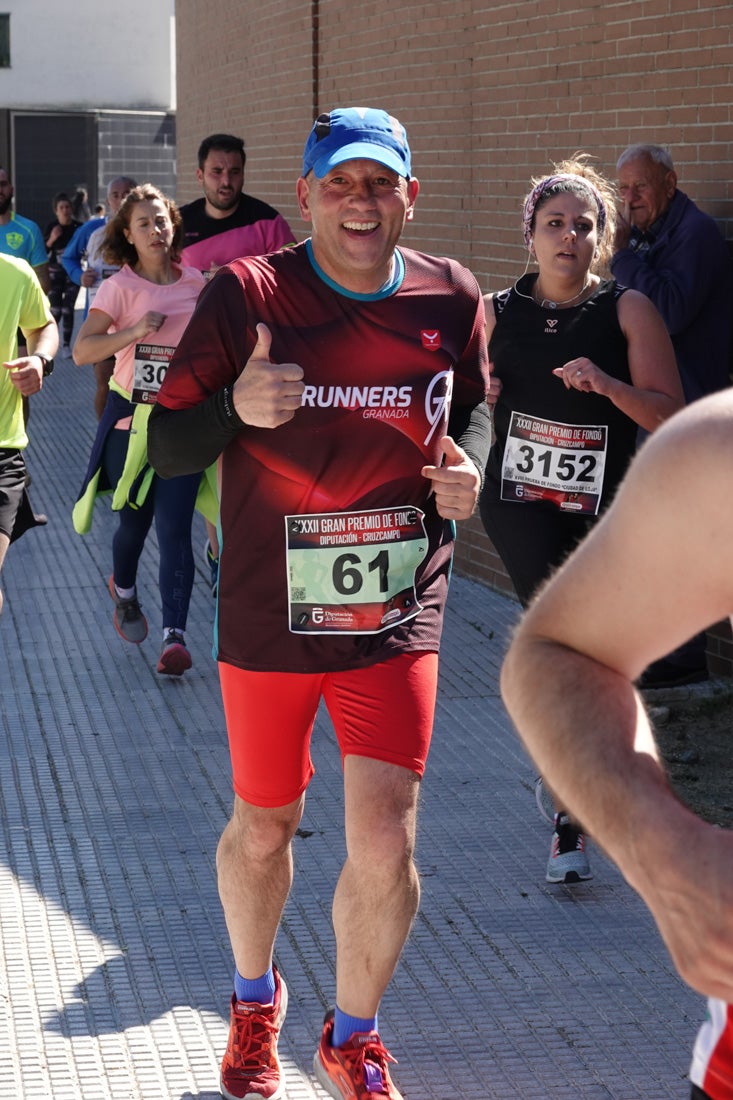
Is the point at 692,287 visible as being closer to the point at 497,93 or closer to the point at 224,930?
the point at 497,93

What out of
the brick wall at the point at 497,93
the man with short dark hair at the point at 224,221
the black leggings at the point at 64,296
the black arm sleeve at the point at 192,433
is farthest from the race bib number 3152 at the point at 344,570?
the black leggings at the point at 64,296

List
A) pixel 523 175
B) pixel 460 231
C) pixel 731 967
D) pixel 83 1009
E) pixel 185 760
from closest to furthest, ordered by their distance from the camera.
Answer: pixel 731 967
pixel 83 1009
pixel 185 760
pixel 523 175
pixel 460 231

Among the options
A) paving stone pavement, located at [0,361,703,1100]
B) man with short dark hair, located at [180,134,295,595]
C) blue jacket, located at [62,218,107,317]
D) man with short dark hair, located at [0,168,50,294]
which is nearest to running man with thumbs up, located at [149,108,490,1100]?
paving stone pavement, located at [0,361,703,1100]

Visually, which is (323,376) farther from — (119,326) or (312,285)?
(119,326)

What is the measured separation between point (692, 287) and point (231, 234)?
2882 mm

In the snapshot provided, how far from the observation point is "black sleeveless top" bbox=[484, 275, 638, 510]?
4.91 m

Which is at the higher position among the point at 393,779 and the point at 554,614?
the point at 554,614

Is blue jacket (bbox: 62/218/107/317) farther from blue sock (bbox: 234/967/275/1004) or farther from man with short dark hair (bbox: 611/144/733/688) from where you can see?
blue sock (bbox: 234/967/275/1004)

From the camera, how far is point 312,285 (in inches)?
138

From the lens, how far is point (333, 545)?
349 centimetres

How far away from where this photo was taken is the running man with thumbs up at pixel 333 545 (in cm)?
342

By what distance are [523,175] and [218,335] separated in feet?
17.0

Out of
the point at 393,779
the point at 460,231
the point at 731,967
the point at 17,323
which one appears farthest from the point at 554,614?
the point at 460,231

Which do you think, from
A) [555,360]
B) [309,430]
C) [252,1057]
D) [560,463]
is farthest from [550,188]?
[252,1057]
